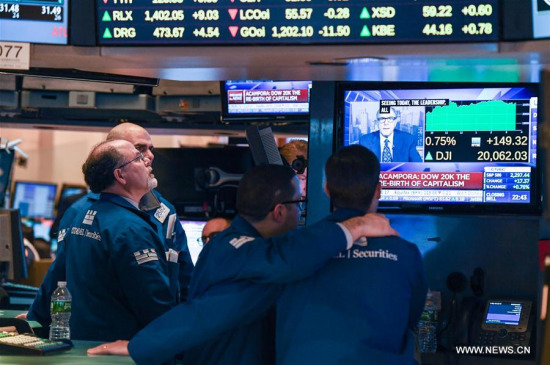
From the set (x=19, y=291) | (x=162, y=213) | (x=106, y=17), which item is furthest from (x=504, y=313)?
(x=19, y=291)

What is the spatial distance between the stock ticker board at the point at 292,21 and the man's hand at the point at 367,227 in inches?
25.2

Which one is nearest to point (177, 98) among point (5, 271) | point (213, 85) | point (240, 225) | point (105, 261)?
point (213, 85)

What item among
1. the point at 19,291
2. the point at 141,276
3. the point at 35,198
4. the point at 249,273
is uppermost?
the point at 249,273

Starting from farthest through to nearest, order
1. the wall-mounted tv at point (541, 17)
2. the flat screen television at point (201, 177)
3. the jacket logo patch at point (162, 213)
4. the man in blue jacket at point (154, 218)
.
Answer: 1. the flat screen television at point (201, 177)
2. the jacket logo patch at point (162, 213)
3. the man in blue jacket at point (154, 218)
4. the wall-mounted tv at point (541, 17)

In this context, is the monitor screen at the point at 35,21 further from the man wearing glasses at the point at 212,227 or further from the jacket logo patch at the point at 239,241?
the man wearing glasses at the point at 212,227

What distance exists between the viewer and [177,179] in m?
6.50

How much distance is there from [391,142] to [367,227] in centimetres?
134

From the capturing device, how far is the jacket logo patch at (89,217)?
4195mm

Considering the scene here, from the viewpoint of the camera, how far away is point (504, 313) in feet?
13.6

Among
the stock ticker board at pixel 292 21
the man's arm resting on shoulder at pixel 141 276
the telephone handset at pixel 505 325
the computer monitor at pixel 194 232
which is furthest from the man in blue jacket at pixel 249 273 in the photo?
the computer monitor at pixel 194 232

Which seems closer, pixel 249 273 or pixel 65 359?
pixel 249 273

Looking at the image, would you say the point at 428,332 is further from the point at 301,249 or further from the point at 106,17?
the point at 106,17

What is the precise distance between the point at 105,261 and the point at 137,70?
88 centimetres

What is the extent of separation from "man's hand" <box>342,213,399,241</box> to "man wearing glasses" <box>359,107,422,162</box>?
48.7 inches
